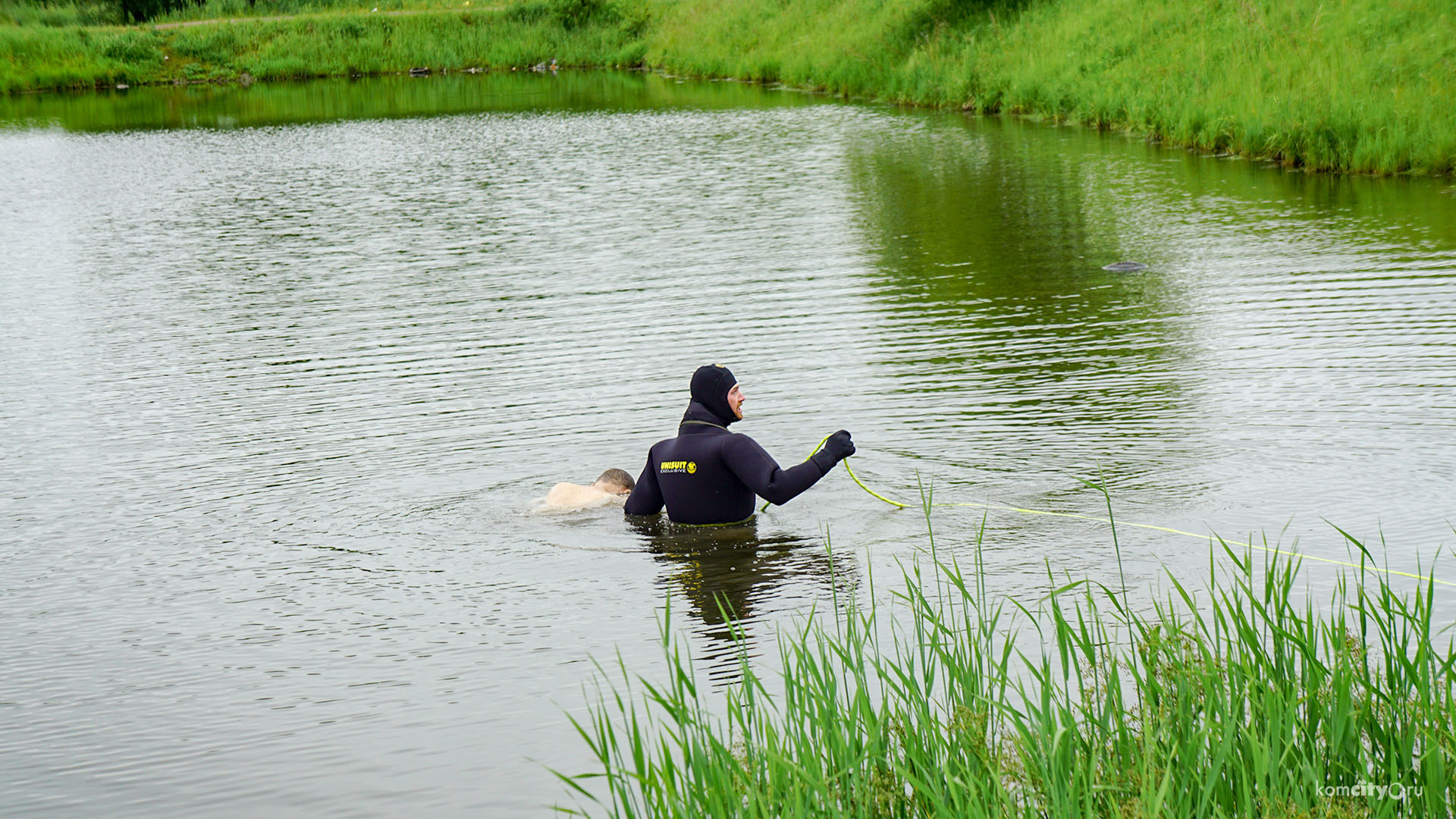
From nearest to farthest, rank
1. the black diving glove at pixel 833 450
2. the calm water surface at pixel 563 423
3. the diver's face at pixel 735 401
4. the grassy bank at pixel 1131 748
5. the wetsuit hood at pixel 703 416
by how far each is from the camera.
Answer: the grassy bank at pixel 1131 748, the calm water surface at pixel 563 423, the black diving glove at pixel 833 450, the diver's face at pixel 735 401, the wetsuit hood at pixel 703 416

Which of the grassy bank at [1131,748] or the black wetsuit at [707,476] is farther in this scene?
the black wetsuit at [707,476]

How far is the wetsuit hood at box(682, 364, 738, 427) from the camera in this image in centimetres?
827

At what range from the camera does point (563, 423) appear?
1083cm

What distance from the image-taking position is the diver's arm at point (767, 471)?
7.79 m

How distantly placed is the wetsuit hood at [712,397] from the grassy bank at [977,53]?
14854 mm

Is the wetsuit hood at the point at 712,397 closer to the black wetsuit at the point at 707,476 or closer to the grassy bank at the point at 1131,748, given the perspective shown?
the black wetsuit at the point at 707,476

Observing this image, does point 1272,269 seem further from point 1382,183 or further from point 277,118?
point 277,118

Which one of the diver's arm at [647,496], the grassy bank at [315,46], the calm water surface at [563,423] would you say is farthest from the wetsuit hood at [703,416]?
the grassy bank at [315,46]

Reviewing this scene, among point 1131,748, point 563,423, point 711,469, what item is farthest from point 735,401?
point 1131,748

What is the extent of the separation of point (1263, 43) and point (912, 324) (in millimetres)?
13984

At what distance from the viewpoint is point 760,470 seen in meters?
8.02

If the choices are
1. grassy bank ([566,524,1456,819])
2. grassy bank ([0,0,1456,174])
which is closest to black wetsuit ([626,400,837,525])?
grassy bank ([566,524,1456,819])

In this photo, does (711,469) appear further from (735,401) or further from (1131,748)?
(1131,748)

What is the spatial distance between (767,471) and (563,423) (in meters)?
3.20
